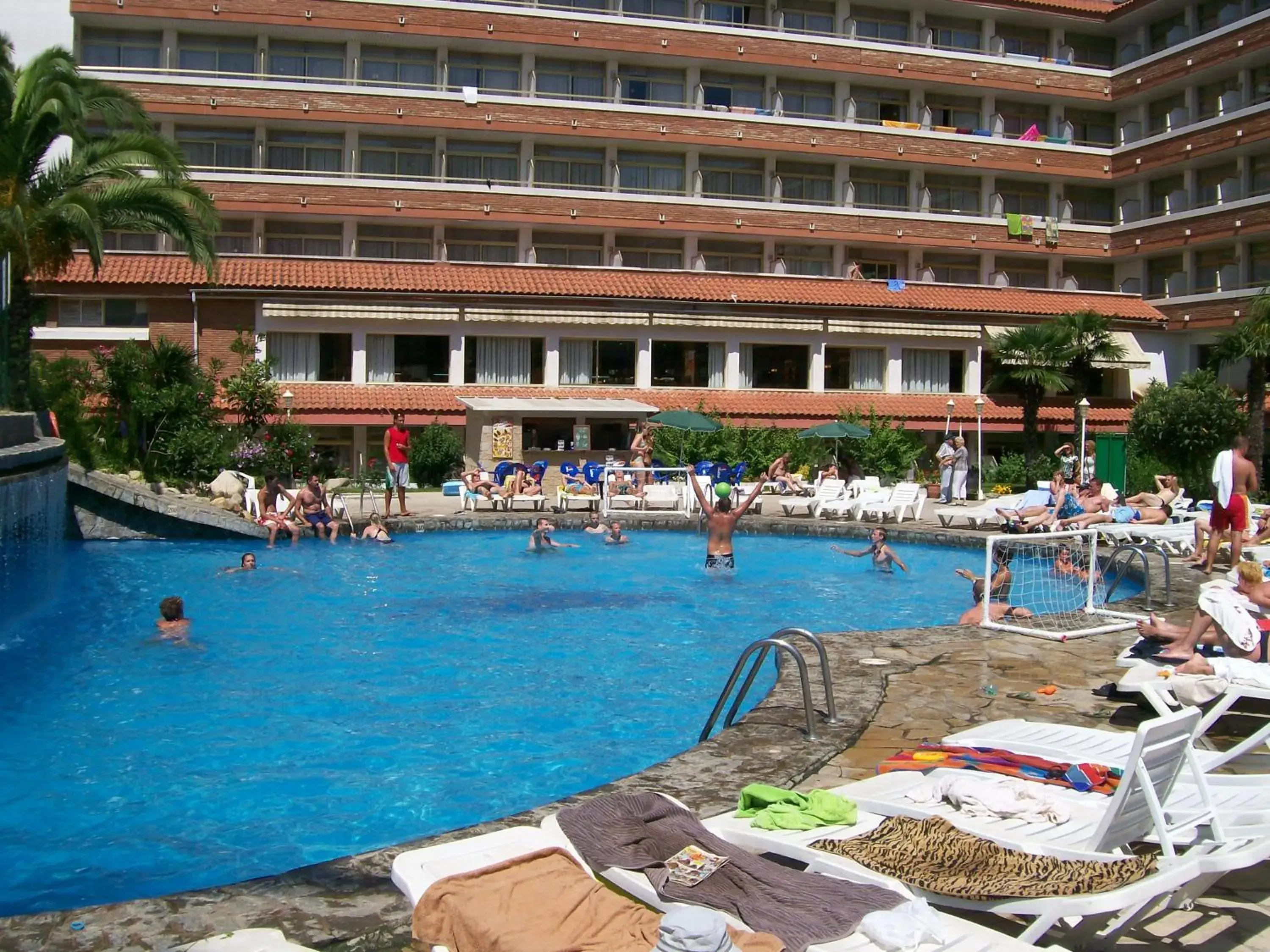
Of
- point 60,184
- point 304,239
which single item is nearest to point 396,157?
point 304,239

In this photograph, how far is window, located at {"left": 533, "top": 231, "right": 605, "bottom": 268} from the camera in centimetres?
4062

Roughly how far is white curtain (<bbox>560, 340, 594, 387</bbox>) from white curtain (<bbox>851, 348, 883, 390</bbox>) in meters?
9.49

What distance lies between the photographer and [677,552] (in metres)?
22.1

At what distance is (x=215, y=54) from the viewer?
3884 centimetres

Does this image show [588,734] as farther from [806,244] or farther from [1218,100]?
[1218,100]

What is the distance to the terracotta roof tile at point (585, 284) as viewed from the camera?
35.0 meters

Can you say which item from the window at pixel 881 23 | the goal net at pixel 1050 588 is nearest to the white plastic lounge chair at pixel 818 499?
the goal net at pixel 1050 588

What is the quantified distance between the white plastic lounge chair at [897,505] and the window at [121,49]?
93.0ft

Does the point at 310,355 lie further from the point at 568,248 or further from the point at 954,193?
the point at 954,193

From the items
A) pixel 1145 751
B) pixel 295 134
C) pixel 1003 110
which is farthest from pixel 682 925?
pixel 1003 110

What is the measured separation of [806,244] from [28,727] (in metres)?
36.1

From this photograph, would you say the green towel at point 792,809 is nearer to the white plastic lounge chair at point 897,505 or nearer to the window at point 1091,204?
the white plastic lounge chair at point 897,505

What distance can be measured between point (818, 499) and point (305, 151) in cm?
2266

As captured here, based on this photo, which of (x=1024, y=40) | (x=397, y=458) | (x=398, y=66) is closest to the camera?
(x=397, y=458)
